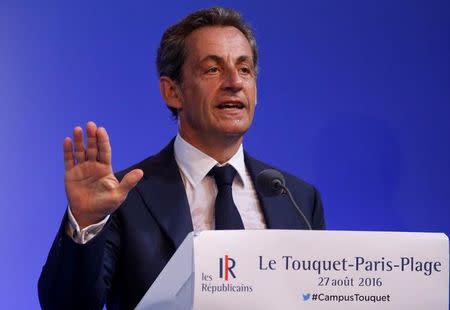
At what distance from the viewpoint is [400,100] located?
2.91 metres

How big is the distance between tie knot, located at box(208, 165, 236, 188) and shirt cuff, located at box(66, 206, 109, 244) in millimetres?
559

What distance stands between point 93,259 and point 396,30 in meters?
1.84

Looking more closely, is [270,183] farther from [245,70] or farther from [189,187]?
[245,70]

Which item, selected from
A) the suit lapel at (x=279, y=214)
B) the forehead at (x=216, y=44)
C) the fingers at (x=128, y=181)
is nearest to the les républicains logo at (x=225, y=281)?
the fingers at (x=128, y=181)

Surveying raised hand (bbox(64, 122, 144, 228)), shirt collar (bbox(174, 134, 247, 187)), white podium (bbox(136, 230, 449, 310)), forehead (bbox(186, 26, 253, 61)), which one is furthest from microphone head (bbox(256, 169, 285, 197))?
forehead (bbox(186, 26, 253, 61))

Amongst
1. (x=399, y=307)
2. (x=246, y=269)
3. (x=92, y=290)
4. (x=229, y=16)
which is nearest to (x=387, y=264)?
(x=399, y=307)

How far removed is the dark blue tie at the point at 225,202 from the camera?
1913mm

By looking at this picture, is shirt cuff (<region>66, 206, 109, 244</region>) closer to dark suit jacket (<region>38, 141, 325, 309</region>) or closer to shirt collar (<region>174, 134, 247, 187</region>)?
dark suit jacket (<region>38, 141, 325, 309</region>)

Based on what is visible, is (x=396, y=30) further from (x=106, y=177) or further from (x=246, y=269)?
(x=246, y=269)

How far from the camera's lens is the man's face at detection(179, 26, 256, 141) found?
6.81 feet

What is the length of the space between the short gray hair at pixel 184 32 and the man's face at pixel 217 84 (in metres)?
0.02

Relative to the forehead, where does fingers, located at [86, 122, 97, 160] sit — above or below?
below

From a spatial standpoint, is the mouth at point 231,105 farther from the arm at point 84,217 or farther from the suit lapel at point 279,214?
the arm at point 84,217

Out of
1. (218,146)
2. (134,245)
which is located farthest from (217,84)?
(134,245)
